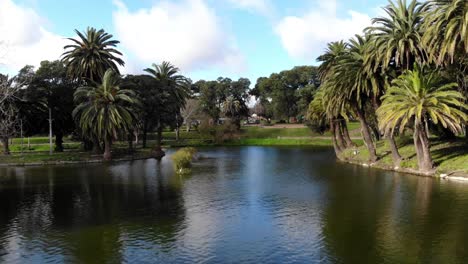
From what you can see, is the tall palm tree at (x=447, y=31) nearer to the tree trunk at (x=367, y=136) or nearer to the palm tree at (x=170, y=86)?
the tree trunk at (x=367, y=136)

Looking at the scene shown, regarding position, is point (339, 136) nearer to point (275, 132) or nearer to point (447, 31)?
point (447, 31)

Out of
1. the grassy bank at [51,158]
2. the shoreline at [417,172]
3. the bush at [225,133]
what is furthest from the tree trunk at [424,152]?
the bush at [225,133]

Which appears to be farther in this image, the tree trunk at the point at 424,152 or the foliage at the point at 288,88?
the foliage at the point at 288,88

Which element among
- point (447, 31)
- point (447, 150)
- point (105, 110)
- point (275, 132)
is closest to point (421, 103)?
point (447, 31)

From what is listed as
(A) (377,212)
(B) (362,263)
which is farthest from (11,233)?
(A) (377,212)

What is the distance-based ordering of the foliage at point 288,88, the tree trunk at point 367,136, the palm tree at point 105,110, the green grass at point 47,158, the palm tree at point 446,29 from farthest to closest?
the foliage at point 288,88, the palm tree at point 105,110, the green grass at point 47,158, the tree trunk at point 367,136, the palm tree at point 446,29

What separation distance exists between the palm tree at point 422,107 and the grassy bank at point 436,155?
5.92ft

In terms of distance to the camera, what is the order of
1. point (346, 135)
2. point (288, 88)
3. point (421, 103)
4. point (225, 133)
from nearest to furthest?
point (421, 103) < point (346, 135) < point (225, 133) < point (288, 88)

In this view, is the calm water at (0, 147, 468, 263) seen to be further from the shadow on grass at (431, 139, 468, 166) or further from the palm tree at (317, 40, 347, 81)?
the palm tree at (317, 40, 347, 81)

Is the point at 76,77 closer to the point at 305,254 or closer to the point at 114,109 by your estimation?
the point at 114,109

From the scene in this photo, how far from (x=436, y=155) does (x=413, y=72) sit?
34.9ft

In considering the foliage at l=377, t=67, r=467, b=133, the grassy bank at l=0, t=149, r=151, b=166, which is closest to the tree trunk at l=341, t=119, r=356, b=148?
the foliage at l=377, t=67, r=467, b=133

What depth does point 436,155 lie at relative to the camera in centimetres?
4800

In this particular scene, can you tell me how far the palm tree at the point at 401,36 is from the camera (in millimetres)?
44406
